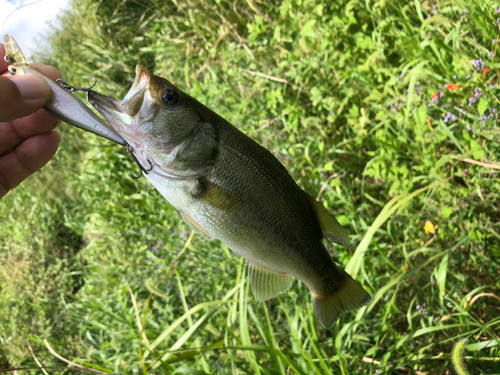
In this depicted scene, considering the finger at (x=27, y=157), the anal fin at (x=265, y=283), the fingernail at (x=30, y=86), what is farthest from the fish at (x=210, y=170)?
the finger at (x=27, y=157)

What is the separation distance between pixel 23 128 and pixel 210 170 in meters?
1.17

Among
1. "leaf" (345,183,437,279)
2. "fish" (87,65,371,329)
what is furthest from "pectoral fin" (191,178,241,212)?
"leaf" (345,183,437,279)

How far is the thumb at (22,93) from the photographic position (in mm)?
1339

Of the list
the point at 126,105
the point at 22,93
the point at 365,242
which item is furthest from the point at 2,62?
the point at 365,242

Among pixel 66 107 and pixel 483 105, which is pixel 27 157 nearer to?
pixel 66 107

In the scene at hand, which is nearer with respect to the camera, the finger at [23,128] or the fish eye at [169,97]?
the fish eye at [169,97]

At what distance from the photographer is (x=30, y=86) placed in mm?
1348

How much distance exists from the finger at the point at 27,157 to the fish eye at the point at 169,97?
95cm

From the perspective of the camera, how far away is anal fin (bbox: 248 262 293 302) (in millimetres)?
1551

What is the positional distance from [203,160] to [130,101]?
1.13 ft

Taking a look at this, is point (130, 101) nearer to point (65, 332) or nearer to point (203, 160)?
point (203, 160)

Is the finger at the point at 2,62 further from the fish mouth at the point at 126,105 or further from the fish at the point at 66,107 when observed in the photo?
the fish mouth at the point at 126,105

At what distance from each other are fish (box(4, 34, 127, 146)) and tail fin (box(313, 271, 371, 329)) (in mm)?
1041

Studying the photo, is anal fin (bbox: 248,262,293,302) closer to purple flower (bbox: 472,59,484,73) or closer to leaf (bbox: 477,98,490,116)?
leaf (bbox: 477,98,490,116)
